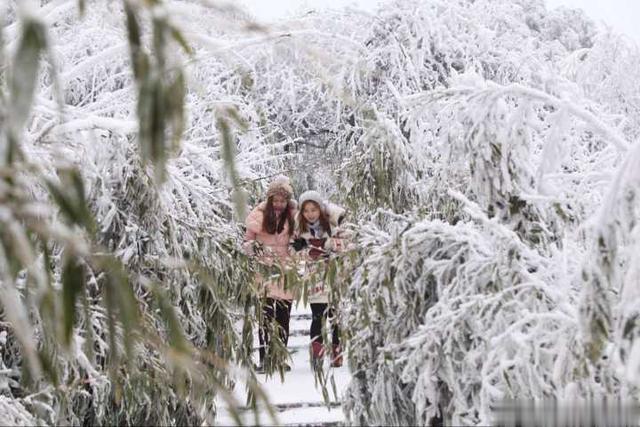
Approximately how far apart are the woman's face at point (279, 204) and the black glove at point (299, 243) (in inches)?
8.2

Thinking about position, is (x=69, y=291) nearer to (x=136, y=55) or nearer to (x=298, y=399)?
(x=136, y=55)

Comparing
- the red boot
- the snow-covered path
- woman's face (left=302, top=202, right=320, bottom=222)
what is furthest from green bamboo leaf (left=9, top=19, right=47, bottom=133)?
woman's face (left=302, top=202, right=320, bottom=222)

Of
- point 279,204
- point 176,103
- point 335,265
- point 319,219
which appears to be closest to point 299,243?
point 319,219

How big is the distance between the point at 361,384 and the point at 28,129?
1.26 meters

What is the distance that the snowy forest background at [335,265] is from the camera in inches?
47.8

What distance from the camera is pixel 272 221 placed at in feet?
19.0

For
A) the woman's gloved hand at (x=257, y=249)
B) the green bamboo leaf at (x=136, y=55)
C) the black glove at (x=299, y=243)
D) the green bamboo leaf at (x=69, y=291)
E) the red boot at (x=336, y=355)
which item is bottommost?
the red boot at (x=336, y=355)

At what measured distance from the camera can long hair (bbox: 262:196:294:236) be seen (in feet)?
19.0

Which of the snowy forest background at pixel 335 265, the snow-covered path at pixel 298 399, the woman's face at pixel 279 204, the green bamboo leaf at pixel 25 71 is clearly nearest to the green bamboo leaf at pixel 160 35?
the snowy forest background at pixel 335 265

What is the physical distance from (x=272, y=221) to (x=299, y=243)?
219 millimetres

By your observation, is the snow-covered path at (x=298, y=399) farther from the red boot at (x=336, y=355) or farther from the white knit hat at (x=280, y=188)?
the white knit hat at (x=280, y=188)

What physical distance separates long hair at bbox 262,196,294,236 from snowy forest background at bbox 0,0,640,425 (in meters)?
1.21

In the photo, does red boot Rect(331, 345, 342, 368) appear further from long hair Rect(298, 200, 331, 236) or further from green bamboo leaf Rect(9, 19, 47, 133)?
green bamboo leaf Rect(9, 19, 47, 133)

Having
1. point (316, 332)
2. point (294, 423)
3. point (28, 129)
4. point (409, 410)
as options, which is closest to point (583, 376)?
point (409, 410)
